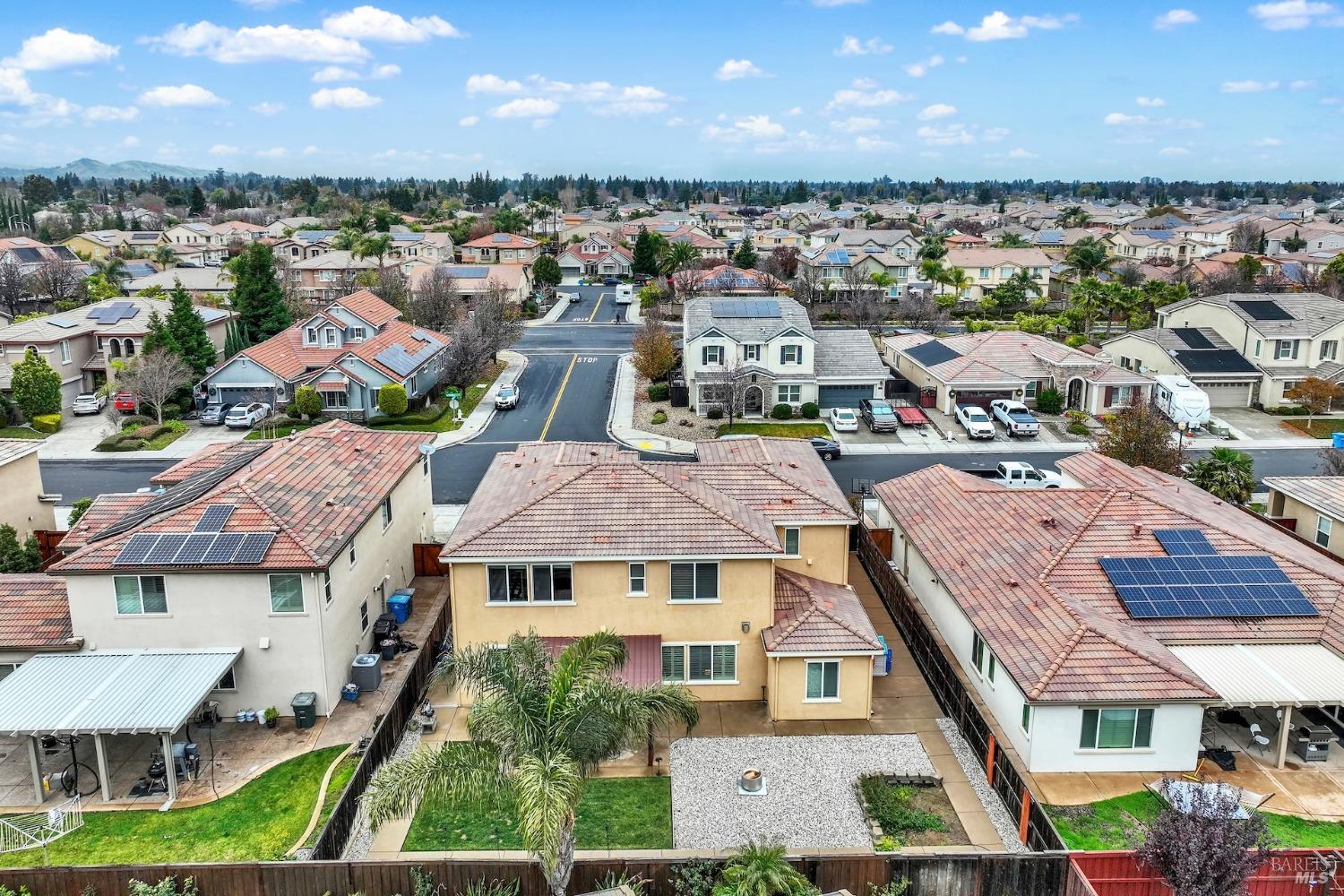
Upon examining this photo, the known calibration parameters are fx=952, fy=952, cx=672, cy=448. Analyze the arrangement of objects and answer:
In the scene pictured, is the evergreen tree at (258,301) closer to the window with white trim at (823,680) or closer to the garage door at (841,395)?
the garage door at (841,395)

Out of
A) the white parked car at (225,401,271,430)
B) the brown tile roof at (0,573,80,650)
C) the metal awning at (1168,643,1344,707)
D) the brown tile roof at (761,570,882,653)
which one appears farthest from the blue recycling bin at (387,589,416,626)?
the white parked car at (225,401,271,430)

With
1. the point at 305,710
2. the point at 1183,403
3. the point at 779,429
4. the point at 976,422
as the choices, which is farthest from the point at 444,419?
the point at 1183,403

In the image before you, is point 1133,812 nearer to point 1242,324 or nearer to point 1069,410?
point 1069,410

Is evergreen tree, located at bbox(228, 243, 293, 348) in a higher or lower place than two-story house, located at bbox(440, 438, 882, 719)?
higher

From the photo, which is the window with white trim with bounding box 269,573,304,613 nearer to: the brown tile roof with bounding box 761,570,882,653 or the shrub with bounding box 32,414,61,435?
the brown tile roof with bounding box 761,570,882,653

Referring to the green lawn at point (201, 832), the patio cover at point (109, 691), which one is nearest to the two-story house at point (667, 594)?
the green lawn at point (201, 832)

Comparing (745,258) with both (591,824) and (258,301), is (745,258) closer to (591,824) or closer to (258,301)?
(258,301)
